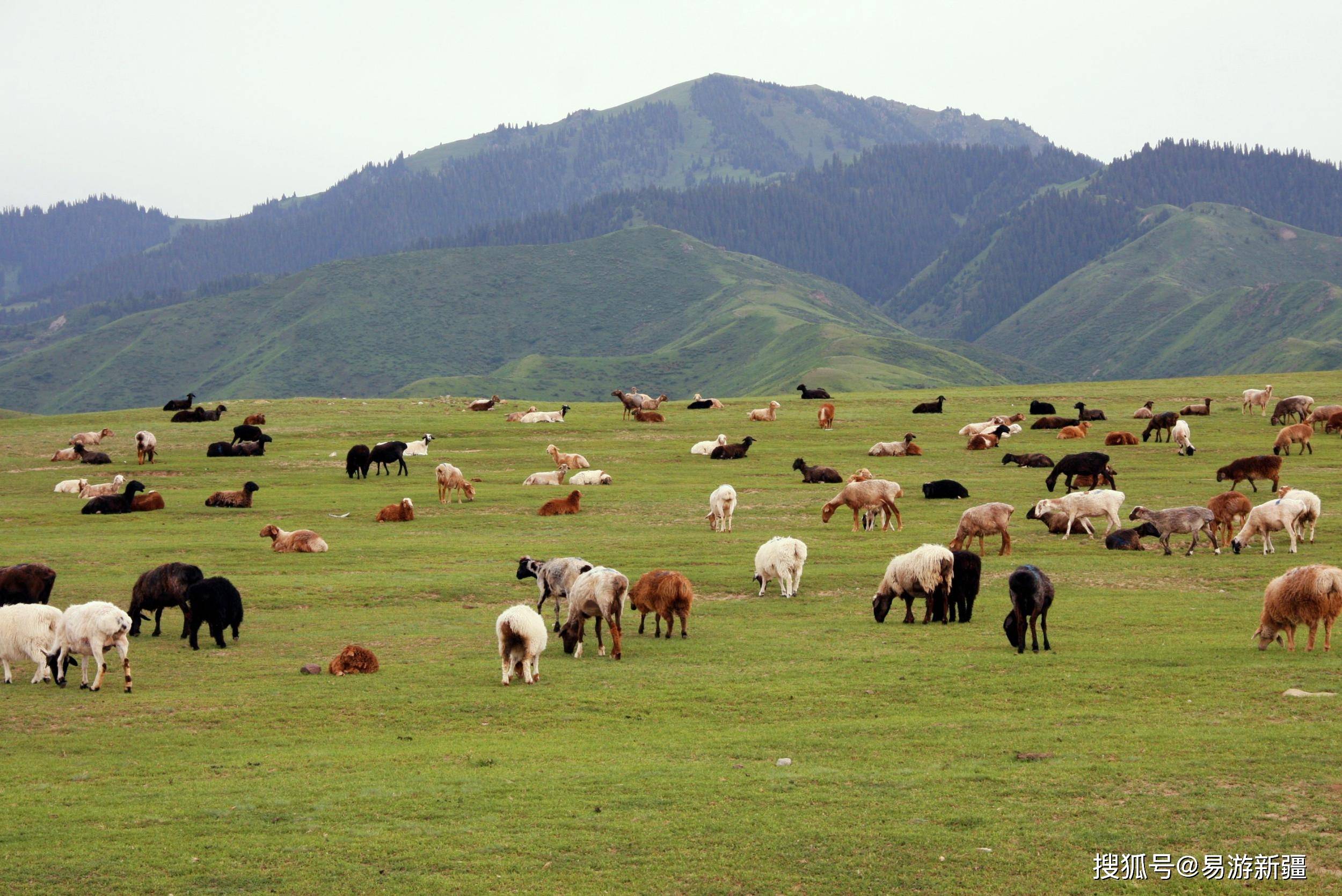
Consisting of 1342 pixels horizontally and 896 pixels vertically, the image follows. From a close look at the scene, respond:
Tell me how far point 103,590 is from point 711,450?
3158cm

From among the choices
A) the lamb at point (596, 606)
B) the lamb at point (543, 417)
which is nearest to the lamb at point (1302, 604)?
the lamb at point (596, 606)

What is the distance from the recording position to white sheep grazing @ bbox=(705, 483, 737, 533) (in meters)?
34.9

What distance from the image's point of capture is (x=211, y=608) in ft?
69.8

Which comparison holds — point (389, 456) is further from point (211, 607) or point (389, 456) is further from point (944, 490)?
point (211, 607)

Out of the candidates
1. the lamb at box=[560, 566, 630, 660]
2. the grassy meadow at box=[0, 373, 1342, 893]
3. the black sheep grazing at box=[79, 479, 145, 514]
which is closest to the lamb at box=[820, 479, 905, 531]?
the grassy meadow at box=[0, 373, 1342, 893]

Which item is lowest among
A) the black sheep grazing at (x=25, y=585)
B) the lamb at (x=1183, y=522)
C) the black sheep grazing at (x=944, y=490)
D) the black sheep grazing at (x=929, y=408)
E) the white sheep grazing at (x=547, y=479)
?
the black sheep grazing at (x=25, y=585)

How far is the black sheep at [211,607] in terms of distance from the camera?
21281 millimetres

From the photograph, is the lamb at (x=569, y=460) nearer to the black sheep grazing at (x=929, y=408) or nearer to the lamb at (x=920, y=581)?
the black sheep grazing at (x=929, y=408)

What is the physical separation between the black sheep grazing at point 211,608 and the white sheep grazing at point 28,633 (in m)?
3.03

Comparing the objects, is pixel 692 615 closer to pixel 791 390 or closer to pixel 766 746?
pixel 766 746

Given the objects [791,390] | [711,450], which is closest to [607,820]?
[711,450]

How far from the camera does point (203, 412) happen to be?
70.4 metres

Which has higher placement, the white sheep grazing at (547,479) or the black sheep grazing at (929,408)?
the black sheep grazing at (929,408)

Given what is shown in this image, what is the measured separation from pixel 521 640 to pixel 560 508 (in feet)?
67.9
